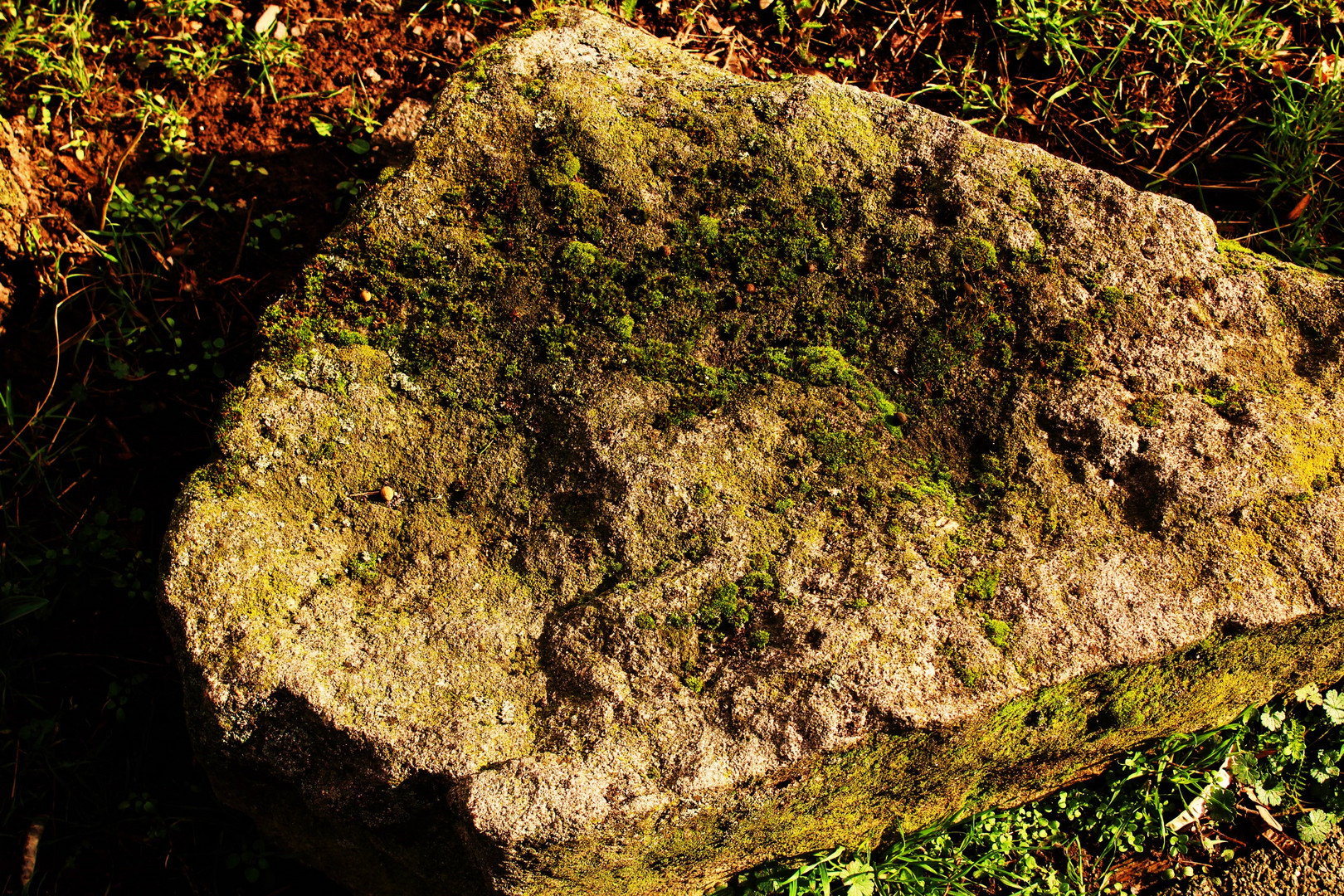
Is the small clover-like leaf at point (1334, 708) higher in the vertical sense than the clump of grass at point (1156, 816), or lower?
higher

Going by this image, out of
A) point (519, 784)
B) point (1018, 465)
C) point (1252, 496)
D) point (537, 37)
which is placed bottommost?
point (519, 784)

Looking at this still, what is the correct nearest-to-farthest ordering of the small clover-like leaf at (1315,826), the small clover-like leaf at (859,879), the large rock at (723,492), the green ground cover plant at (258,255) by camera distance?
the large rock at (723,492) → the small clover-like leaf at (859,879) → the green ground cover plant at (258,255) → the small clover-like leaf at (1315,826)

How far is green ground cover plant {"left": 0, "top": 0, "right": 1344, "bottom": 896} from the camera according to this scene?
291 cm

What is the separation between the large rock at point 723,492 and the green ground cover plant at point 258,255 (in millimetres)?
112

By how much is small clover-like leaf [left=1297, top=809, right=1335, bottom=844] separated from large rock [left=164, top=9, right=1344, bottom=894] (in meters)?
0.88

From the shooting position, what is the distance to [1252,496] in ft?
7.42

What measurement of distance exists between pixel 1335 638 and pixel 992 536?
1.06 m

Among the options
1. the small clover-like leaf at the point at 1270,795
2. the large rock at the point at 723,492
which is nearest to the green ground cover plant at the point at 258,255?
the small clover-like leaf at the point at 1270,795

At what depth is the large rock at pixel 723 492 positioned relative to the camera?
6.86 ft

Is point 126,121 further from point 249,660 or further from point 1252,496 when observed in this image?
point 1252,496

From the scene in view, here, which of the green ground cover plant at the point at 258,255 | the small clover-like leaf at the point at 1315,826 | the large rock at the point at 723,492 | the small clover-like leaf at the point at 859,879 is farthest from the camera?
the small clover-like leaf at the point at 1315,826

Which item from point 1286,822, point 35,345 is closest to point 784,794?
point 1286,822

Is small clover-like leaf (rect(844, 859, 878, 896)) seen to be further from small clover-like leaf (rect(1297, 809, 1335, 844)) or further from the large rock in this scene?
small clover-like leaf (rect(1297, 809, 1335, 844))

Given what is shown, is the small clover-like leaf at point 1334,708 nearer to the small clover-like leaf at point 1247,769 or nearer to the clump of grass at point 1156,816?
the clump of grass at point 1156,816
